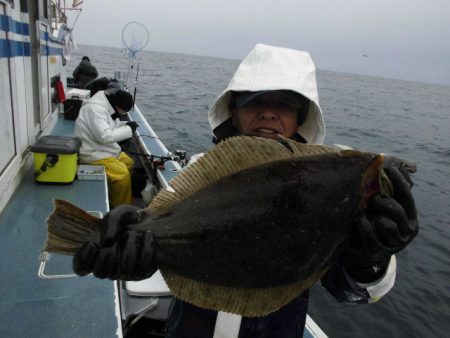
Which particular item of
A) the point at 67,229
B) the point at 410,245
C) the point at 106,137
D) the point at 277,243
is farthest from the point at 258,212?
the point at 410,245

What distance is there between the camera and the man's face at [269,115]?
205 centimetres

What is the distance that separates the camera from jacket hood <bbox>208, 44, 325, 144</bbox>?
2.03 metres

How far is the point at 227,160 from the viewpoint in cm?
147

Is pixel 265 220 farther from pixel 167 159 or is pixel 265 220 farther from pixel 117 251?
pixel 167 159

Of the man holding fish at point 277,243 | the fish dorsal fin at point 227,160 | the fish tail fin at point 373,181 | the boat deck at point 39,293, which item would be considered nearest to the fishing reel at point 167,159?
the boat deck at point 39,293

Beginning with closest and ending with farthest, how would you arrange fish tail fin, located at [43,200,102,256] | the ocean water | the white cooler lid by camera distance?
fish tail fin, located at [43,200,102,256] → the white cooler lid → the ocean water

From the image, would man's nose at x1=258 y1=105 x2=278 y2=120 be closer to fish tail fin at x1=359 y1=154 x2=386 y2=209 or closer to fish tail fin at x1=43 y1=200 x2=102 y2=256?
fish tail fin at x1=359 y1=154 x2=386 y2=209

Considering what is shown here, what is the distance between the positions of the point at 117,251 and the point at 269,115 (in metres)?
1.13

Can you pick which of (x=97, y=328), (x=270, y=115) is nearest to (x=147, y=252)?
(x=270, y=115)

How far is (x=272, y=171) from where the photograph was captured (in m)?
1.43

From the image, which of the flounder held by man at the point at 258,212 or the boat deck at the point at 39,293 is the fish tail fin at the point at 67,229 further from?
the boat deck at the point at 39,293

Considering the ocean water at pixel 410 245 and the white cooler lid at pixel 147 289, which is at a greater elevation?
the white cooler lid at pixel 147 289

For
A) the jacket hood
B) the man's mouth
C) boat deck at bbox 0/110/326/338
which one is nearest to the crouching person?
boat deck at bbox 0/110/326/338

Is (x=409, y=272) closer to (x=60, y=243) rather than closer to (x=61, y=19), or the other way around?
(x=60, y=243)
